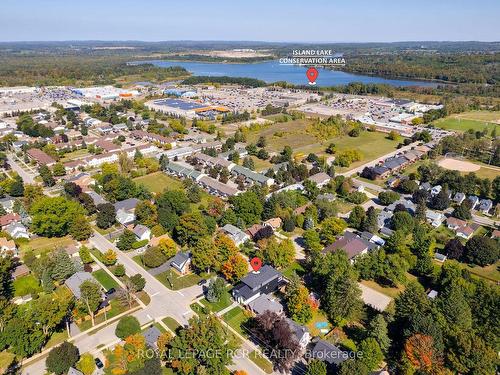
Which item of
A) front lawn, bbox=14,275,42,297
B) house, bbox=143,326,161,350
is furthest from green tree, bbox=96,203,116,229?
house, bbox=143,326,161,350

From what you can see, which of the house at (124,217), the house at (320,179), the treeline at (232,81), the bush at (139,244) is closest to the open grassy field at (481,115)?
the house at (320,179)

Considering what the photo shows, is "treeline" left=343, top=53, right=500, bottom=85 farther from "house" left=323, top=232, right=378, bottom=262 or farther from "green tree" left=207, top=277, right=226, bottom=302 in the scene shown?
"green tree" left=207, top=277, right=226, bottom=302

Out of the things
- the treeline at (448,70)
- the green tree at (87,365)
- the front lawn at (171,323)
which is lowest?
the front lawn at (171,323)

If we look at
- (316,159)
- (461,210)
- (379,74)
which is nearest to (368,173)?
(316,159)

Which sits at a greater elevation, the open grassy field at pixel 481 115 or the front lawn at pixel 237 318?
the open grassy field at pixel 481 115

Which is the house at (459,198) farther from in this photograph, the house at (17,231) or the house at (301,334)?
the house at (17,231)

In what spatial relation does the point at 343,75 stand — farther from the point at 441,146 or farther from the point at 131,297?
the point at 131,297
